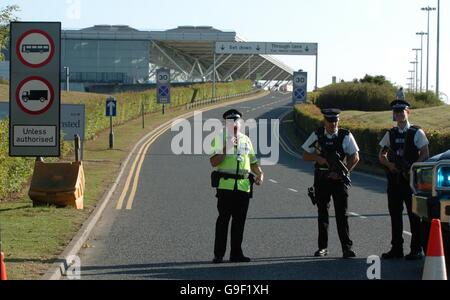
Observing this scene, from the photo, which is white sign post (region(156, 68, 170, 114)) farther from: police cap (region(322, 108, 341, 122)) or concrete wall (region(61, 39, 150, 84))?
concrete wall (region(61, 39, 150, 84))

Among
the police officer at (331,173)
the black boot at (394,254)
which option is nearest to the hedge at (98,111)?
the police officer at (331,173)

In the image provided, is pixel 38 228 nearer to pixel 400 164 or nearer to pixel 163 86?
pixel 400 164

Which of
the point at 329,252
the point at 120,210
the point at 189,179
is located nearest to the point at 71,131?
the point at 189,179

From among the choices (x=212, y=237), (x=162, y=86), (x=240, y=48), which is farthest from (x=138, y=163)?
(x=240, y=48)

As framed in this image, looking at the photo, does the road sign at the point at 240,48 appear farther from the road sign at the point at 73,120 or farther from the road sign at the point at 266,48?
the road sign at the point at 73,120

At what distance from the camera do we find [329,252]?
12398mm

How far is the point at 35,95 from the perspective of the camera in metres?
13.7

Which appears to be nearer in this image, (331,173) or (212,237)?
(331,173)

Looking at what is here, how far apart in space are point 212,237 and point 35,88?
3.51 m

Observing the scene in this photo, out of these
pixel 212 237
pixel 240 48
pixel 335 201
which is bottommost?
pixel 212 237

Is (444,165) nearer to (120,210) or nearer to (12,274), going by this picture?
(12,274)

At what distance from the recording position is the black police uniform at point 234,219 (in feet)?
37.8

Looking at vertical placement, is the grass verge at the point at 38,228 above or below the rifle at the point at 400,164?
below

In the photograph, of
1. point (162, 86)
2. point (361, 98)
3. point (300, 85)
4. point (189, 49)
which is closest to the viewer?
point (300, 85)
